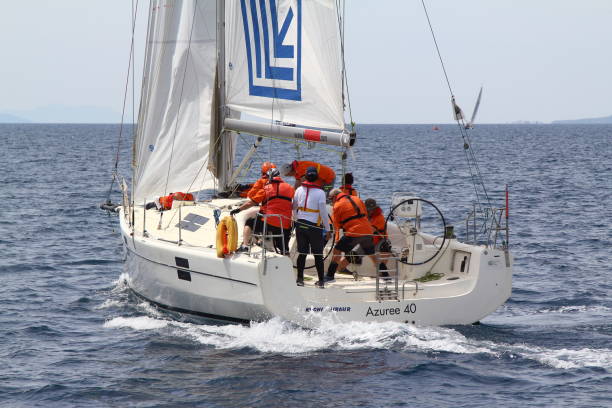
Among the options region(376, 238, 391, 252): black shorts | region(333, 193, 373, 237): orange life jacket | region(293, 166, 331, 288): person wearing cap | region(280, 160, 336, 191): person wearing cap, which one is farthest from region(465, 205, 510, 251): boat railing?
region(280, 160, 336, 191): person wearing cap

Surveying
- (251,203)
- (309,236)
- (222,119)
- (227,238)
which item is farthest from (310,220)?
(222,119)

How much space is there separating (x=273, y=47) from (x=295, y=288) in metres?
4.12

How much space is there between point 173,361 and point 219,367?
2.37 feet

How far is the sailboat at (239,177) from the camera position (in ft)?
36.4

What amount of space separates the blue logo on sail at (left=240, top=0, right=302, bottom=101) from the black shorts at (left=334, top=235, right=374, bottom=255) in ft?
8.05

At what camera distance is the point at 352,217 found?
38.2ft

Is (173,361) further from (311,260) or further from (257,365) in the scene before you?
(311,260)

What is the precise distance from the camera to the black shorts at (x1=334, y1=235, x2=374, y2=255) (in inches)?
460

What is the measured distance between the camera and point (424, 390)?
9.61 m

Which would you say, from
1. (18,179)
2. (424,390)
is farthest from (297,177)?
(18,179)

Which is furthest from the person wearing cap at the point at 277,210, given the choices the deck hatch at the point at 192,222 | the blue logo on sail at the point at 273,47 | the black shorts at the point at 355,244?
the blue logo on sail at the point at 273,47

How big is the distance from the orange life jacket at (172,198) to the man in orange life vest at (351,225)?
3.94 m

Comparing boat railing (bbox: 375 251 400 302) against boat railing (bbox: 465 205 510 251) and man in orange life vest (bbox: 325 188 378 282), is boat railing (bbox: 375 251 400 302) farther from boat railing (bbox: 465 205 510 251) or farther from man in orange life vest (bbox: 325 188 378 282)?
boat railing (bbox: 465 205 510 251)

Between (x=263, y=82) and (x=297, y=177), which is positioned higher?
(x=263, y=82)
